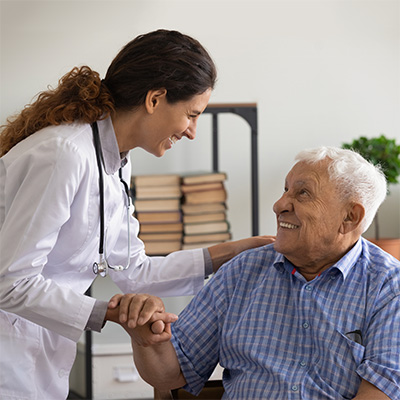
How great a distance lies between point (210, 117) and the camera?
10.9 feet

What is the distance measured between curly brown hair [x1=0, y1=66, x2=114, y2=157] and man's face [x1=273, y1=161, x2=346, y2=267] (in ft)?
1.83

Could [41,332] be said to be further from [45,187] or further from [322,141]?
[322,141]

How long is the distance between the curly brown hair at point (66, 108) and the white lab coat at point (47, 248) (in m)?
0.03

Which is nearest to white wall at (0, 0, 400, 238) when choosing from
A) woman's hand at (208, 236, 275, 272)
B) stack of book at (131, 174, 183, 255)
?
stack of book at (131, 174, 183, 255)

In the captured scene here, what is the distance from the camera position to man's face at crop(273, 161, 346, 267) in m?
1.67

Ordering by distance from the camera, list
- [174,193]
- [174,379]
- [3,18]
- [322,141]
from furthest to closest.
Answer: [322,141] → [3,18] → [174,193] → [174,379]

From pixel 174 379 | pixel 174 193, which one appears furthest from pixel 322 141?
pixel 174 379

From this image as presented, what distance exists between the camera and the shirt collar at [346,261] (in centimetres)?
161

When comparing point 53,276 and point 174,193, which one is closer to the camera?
point 53,276

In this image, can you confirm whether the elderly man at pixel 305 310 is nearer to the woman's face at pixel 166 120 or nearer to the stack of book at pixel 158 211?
the woman's face at pixel 166 120

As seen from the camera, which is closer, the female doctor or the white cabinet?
the female doctor

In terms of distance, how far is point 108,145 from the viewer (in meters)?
1.58

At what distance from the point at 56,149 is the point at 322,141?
220 cm

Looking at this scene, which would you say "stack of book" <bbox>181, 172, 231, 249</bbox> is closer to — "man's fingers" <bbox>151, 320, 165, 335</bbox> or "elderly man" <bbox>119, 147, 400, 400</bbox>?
"elderly man" <bbox>119, 147, 400, 400</bbox>
